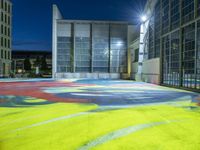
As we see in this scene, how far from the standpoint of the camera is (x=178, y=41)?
21438mm

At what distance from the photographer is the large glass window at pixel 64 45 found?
44.8m

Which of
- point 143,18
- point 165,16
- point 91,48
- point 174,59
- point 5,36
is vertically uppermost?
point 5,36

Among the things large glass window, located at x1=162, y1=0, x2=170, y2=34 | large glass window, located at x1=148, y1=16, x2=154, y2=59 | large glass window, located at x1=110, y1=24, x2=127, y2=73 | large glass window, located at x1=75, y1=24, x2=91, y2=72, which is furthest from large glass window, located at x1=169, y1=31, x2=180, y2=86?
large glass window, located at x1=75, y1=24, x2=91, y2=72

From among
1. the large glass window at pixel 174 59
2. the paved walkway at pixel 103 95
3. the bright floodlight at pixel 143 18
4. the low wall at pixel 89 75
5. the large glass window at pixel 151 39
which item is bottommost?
the paved walkway at pixel 103 95

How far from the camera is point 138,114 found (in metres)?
8.23

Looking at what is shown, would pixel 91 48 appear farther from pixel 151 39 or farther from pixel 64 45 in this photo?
pixel 151 39

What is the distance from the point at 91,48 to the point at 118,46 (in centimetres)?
524

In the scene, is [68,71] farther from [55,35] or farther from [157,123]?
[157,123]

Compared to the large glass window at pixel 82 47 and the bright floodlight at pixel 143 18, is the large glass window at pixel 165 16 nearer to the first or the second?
the bright floodlight at pixel 143 18

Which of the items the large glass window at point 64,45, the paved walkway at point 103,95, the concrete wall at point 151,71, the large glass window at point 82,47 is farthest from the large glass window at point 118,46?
the paved walkway at point 103,95

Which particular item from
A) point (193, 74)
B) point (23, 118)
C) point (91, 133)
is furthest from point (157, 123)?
point (193, 74)

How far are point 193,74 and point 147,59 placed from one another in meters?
14.4

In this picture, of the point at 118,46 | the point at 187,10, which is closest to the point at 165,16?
the point at 187,10

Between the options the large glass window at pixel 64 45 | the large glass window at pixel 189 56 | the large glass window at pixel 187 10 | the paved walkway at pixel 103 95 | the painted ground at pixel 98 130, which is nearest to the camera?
the painted ground at pixel 98 130
